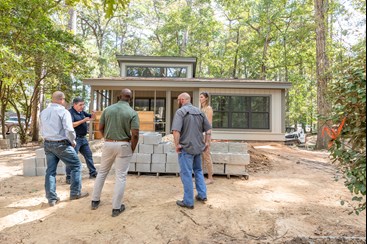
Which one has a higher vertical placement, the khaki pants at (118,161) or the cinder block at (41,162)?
the khaki pants at (118,161)

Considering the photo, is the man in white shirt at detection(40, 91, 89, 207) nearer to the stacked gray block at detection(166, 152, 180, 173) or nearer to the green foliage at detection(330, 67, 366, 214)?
the stacked gray block at detection(166, 152, 180, 173)

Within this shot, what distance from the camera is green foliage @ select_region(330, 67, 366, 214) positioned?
6.61 ft

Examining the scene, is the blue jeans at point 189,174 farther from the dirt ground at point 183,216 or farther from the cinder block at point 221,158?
the cinder block at point 221,158

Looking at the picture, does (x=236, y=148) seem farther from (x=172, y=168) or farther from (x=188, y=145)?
(x=188, y=145)

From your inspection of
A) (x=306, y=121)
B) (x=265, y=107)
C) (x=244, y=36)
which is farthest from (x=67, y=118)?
(x=306, y=121)

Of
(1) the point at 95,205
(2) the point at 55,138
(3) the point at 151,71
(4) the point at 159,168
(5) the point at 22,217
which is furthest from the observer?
(3) the point at 151,71

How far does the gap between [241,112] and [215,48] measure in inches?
681

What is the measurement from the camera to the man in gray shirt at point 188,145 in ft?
12.0

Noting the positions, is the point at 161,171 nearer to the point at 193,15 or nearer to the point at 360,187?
the point at 360,187

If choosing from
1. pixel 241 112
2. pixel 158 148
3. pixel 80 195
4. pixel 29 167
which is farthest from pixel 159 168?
pixel 241 112

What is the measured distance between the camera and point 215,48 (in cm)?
2806

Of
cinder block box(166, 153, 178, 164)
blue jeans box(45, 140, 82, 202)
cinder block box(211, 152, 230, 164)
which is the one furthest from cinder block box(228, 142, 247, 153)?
blue jeans box(45, 140, 82, 202)

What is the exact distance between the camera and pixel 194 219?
3.32 meters

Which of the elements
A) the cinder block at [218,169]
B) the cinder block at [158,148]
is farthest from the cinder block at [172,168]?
the cinder block at [218,169]
